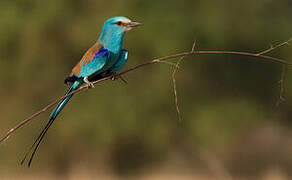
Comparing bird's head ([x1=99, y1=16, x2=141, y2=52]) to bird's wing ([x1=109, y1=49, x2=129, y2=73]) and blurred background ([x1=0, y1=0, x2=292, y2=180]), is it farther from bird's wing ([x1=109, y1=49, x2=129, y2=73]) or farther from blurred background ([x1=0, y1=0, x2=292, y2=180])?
blurred background ([x1=0, y1=0, x2=292, y2=180])

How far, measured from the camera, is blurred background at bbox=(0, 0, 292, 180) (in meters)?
12.7

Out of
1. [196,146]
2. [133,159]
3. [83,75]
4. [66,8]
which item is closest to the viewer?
[83,75]

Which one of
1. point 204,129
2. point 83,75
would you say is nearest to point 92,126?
point 204,129

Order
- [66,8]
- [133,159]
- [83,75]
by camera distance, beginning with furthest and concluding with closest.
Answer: [133,159], [66,8], [83,75]

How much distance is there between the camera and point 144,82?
13453 mm

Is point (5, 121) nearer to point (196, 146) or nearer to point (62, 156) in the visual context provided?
point (62, 156)

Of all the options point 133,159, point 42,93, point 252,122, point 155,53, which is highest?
point 155,53

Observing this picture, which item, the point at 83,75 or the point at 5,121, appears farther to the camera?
the point at 5,121

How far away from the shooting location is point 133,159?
54.2ft

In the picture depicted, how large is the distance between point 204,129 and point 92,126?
2.60 meters

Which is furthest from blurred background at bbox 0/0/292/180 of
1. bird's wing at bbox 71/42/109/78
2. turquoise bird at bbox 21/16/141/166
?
bird's wing at bbox 71/42/109/78

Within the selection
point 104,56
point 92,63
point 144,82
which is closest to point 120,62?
point 104,56

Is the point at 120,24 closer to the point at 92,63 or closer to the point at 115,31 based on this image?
the point at 115,31

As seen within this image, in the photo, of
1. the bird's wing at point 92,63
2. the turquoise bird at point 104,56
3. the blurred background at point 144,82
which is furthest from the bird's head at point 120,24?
the blurred background at point 144,82
